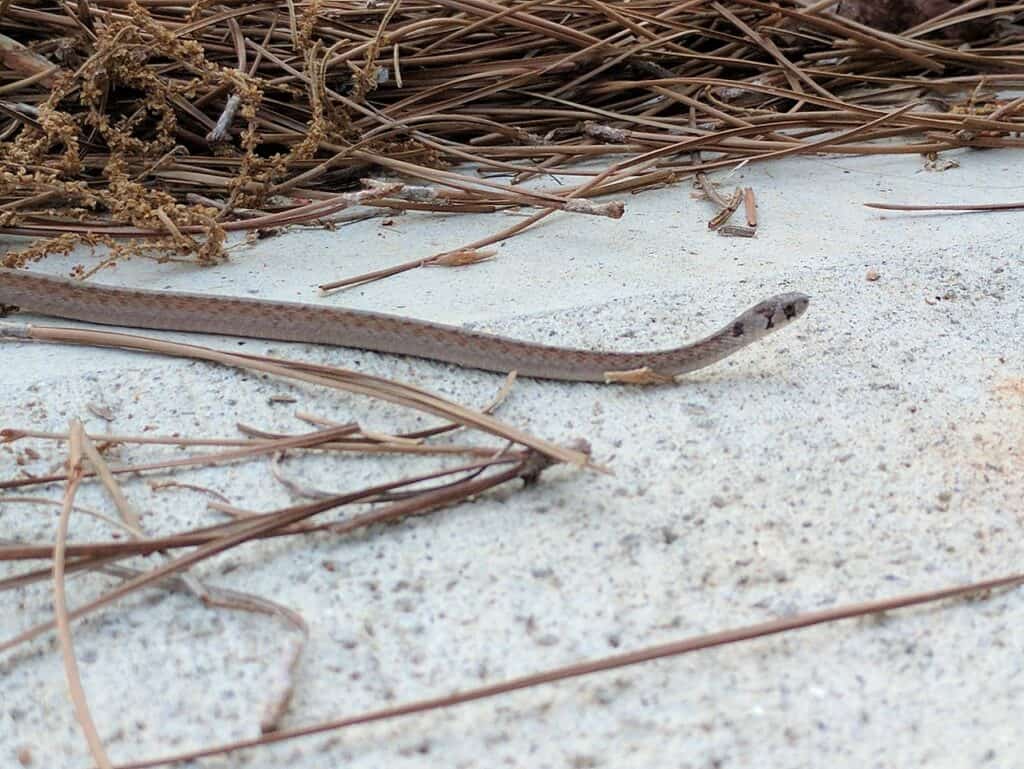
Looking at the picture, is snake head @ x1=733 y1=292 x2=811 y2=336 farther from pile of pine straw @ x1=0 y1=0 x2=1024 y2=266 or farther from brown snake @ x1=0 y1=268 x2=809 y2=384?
pile of pine straw @ x1=0 y1=0 x2=1024 y2=266

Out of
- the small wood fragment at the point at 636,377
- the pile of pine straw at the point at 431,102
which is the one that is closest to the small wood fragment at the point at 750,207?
the pile of pine straw at the point at 431,102

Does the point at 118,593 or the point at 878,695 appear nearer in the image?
the point at 878,695

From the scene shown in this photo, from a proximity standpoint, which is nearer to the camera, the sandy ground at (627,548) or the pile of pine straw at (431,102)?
the sandy ground at (627,548)

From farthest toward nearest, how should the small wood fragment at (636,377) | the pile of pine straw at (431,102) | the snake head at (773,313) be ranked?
1. the pile of pine straw at (431,102)
2. the snake head at (773,313)
3. the small wood fragment at (636,377)

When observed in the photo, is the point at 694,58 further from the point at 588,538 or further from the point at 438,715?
the point at 438,715

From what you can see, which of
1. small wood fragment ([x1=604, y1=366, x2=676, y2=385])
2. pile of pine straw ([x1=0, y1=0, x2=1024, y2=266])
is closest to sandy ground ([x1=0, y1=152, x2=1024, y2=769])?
small wood fragment ([x1=604, y1=366, x2=676, y2=385])

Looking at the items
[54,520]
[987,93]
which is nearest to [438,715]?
[54,520]

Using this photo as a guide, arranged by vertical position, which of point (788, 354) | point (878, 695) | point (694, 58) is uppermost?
point (694, 58)

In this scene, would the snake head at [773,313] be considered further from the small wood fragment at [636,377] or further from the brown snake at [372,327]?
the small wood fragment at [636,377]
